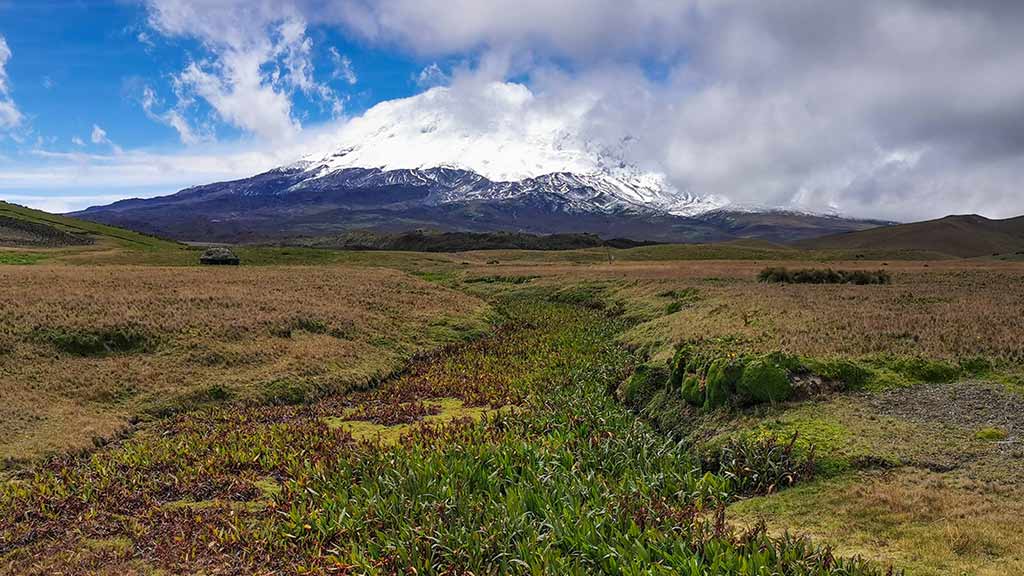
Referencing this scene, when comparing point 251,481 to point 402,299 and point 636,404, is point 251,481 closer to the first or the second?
point 636,404

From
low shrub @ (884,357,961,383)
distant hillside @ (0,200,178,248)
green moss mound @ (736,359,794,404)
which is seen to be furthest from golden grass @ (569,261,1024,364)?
distant hillside @ (0,200,178,248)

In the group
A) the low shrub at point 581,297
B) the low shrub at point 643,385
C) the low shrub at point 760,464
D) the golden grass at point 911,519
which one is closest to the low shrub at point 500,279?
the low shrub at point 581,297

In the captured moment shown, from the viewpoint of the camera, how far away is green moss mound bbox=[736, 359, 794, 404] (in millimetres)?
14438

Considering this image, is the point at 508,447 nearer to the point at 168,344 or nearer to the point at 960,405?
the point at 960,405

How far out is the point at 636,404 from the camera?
19.0 meters

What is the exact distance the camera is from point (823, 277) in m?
49.5

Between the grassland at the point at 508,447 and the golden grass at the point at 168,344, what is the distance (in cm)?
14

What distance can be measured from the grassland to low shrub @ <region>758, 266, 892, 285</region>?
1827 centimetres

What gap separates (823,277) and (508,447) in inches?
1762

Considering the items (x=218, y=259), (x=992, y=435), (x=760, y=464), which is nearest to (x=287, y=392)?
(x=760, y=464)

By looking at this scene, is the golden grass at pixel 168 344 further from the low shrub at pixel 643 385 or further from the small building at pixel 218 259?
the small building at pixel 218 259

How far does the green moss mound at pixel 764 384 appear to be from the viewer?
14438mm

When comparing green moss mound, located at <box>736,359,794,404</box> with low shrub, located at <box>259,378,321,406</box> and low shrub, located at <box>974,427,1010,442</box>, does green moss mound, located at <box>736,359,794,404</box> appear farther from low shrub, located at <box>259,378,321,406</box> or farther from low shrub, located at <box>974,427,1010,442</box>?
low shrub, located at <box>259,378,321,406</box>

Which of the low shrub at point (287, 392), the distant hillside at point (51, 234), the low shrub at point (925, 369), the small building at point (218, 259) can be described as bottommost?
the low shrub at point (287, 392)
